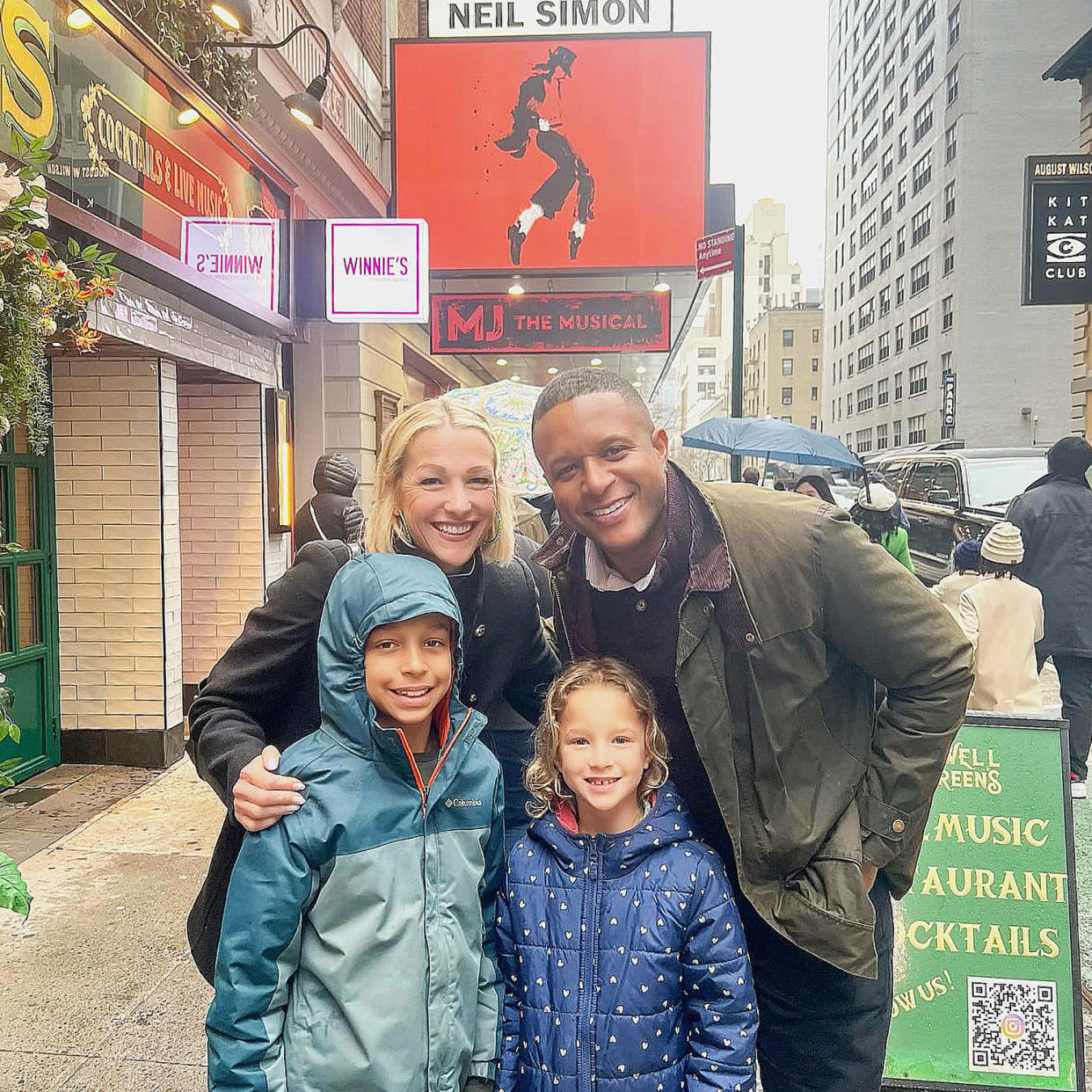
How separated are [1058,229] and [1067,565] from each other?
7.65 m

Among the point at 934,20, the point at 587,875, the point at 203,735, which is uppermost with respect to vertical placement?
the point at 934,20

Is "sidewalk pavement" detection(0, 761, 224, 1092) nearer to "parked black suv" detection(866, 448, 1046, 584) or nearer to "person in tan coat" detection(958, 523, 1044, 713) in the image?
"person in tan coat" detection(958, 523, 1044, 713)

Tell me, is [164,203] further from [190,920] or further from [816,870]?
[816,870]

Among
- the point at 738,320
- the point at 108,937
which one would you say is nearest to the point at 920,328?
the point at 738,320

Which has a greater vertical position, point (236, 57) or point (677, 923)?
point (236, 57)

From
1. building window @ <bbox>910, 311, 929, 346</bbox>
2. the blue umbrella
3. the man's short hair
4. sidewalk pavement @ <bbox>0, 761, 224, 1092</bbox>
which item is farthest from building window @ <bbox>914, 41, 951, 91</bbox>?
the man's short hair

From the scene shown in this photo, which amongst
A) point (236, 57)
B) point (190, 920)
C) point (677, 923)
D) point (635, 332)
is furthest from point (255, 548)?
point (677, 923)

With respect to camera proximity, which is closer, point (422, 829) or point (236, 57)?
point (422, 829)

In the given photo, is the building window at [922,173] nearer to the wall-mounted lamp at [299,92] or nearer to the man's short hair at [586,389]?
the wall-mounted lamp at [299,92]

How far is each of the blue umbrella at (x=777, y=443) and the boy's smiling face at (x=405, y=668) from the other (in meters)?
7.80

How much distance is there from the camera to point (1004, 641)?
534 cm

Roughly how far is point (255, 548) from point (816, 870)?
7.20 meters

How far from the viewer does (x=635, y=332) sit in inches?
452

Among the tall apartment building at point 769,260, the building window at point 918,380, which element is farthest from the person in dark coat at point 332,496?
the tall apartment building at point 769,260
